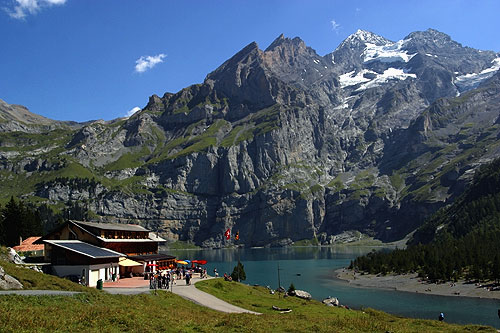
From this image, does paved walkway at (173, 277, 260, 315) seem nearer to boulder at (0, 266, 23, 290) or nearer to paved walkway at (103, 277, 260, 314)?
paved walkway at (103, 277, 260, 314)

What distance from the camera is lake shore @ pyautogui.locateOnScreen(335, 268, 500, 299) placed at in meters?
94.7

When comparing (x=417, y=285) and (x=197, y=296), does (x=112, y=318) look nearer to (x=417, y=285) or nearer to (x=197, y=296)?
(x=197, y=296)

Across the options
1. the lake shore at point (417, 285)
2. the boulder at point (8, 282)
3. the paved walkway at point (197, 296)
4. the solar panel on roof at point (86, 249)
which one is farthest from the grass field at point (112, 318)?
the lake shore at point (417, 285)

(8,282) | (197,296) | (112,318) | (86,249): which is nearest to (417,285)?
(197,296)

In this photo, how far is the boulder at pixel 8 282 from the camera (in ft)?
124

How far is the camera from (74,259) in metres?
63.6

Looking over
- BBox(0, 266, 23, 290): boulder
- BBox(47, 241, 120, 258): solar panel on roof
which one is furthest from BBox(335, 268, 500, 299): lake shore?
BBox(0, 266, 23, 290): boulder

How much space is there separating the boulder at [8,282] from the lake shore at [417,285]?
291 ft

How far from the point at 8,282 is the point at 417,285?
101 metres

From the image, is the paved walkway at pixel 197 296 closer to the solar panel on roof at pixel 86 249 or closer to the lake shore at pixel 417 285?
the solar panel on roof at pixel 86 249

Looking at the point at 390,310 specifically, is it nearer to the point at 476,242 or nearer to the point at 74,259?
the point at 74,259

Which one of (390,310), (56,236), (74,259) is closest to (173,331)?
(74,259)

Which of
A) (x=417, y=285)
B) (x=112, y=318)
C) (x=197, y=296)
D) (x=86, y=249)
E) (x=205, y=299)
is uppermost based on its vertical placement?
(x=86, y=249)

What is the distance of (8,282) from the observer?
38688 millimetres
